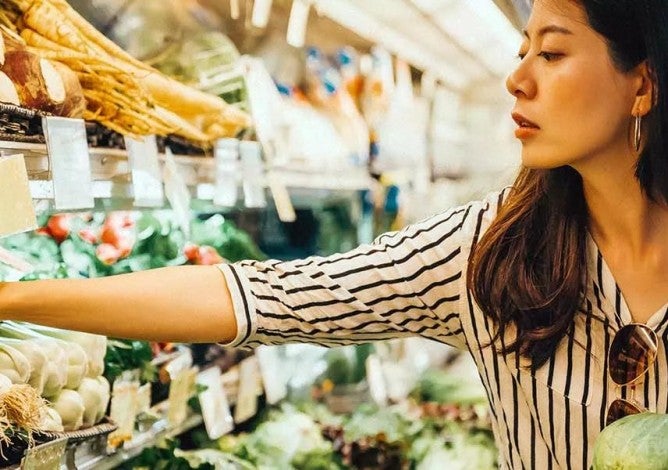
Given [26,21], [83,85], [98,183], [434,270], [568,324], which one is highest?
[26,21]

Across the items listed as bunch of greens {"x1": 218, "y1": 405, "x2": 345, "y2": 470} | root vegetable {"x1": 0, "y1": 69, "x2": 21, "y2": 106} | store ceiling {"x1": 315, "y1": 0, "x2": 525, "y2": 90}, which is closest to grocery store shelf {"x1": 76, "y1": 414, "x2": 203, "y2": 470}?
bunch of greens {"x1": 218, "y1": 405, "x2": 345, "y2": 470}

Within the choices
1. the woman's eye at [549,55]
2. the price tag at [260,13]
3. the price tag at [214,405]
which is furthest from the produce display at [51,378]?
the price tag at [260,13]

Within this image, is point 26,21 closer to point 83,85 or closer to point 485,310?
point 83,85

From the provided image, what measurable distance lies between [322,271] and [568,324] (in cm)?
46

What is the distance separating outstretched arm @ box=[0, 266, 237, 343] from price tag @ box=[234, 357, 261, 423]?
1056 mm

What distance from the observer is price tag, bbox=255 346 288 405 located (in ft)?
8.54

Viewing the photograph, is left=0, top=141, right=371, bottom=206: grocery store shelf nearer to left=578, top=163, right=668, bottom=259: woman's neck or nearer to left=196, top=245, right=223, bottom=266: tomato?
left=196, top=245, right=223, bottom=266: tomato

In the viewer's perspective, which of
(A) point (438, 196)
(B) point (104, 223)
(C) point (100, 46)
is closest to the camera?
(C) point (100, 46)

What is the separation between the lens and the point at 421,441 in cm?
302

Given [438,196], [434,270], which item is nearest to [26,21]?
[434,270]

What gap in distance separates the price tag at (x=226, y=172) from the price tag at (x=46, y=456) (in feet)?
2.93

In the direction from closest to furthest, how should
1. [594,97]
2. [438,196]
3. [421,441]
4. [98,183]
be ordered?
[594,97]
[98,183]
[421,441]
[438,196]

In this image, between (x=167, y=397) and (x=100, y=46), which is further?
(x=167, y=397)

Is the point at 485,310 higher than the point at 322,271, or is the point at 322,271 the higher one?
the point at 322,271
